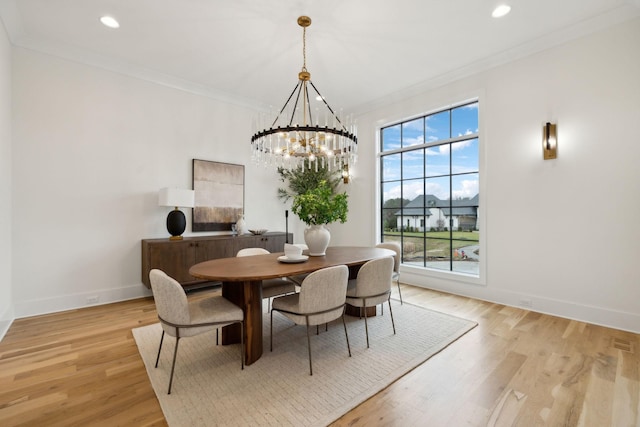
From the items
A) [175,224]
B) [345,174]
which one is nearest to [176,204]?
[175,224]

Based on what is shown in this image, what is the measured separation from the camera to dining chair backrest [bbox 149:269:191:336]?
6.32ft

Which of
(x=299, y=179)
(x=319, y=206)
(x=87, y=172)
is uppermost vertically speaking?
(x=299, y=179)

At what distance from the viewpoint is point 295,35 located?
3238 millimetres

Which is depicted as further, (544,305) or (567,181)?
(544,305)

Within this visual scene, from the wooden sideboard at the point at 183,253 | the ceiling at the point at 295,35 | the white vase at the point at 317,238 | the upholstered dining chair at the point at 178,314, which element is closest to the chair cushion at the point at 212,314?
the upholstered dining chair at the point at 178,314

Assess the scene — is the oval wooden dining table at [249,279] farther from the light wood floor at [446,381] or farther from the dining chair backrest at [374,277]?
the light wood floor at [446,381]

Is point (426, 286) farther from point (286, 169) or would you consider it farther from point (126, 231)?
point (126, 231)

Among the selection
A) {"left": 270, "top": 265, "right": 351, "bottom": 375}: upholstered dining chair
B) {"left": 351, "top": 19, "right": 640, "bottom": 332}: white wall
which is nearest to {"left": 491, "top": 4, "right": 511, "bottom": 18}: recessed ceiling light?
{"left": 351, "top": 19, "right": 640, "bottom": 332}: white wall

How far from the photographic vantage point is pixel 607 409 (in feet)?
5.74

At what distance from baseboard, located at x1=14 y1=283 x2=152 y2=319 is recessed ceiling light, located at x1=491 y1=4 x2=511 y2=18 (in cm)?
544

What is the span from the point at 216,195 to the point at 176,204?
34.7 inches

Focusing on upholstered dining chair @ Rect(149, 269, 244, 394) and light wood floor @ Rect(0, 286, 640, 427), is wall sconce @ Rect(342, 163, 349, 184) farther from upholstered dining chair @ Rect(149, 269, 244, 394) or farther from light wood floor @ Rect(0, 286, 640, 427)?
upholstered dining chair @ Rect(149, 269, 244, 394)

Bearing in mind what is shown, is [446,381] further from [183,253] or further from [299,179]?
[299,179]

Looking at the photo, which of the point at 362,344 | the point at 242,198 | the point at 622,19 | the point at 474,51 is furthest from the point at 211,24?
the point at 622,19
